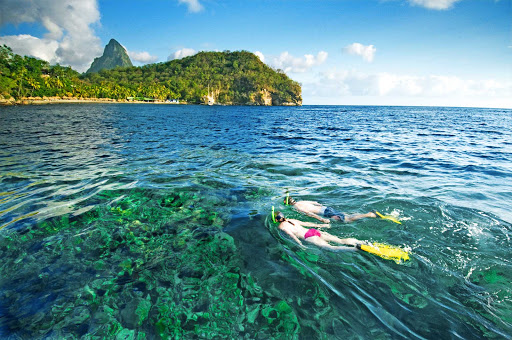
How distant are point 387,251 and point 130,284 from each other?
Answer: 591 cm

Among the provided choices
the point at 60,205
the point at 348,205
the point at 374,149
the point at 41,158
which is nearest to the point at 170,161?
the point at 60,205

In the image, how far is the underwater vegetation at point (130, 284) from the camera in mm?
3750

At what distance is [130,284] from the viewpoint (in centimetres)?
460

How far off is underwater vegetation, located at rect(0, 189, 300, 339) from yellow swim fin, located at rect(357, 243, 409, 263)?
281 centimetres

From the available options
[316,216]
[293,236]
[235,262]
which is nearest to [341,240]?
[293,236]

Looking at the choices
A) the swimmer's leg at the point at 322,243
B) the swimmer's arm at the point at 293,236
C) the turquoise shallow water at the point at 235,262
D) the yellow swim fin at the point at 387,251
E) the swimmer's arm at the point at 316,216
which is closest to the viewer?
the turquoise shallow water at the point at 235,262

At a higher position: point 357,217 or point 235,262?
point 357,217

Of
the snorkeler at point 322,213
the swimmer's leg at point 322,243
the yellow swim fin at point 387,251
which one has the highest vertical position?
the snorkeler at point 322,213

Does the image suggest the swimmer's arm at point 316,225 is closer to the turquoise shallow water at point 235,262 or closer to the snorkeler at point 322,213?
the snorkeler at point 322,213

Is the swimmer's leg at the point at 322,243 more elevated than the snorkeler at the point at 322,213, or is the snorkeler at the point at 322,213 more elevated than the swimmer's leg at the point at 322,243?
the snorkeler at the point at 322,213

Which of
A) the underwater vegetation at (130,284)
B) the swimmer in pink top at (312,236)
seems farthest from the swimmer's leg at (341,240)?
the underwater vegetation at (130,284)

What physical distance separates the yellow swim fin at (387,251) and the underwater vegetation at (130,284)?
2.81m

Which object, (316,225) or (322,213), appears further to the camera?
(322,213)

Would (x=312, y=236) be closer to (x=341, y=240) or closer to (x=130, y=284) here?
(x=341, y=240)
